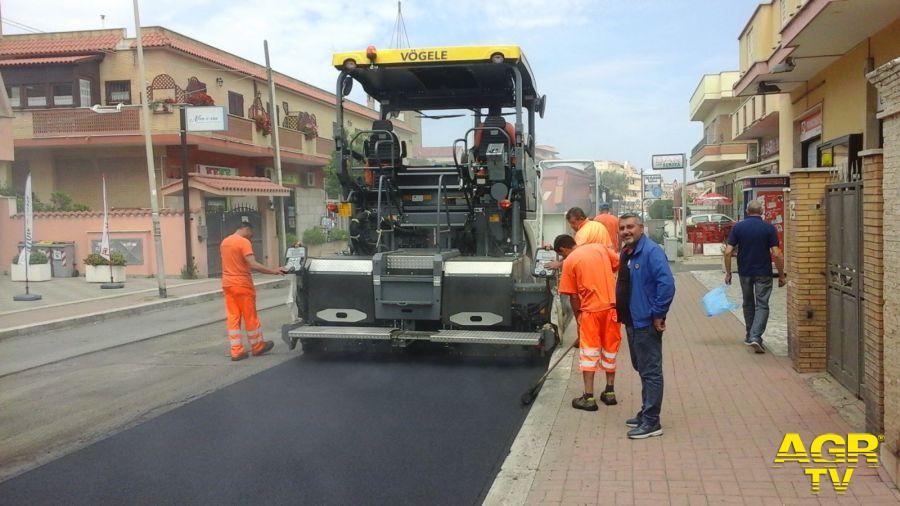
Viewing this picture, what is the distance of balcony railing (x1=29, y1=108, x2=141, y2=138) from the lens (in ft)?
75.3

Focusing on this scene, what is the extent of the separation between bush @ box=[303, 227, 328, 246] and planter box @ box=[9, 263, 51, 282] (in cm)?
1222

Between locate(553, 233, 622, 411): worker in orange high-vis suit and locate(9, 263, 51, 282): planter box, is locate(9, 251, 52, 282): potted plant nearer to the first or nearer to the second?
locate(9, 263, 51, 282): planter box

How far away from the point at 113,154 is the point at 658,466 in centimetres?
2335

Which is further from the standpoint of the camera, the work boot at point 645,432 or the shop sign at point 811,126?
the shop sign at point 811,126

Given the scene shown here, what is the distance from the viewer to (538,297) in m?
7.81

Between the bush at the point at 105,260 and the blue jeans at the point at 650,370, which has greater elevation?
the bush at the point at 105,260

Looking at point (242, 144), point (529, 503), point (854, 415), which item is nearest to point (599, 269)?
point (854, 415)

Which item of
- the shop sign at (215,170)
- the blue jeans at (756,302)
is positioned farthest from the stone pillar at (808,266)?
the shop sign at (215,170)

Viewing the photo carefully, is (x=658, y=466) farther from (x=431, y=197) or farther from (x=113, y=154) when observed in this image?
(x=113, y=154)

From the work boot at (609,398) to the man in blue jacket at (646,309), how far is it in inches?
28.0

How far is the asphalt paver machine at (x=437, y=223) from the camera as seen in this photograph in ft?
25.9

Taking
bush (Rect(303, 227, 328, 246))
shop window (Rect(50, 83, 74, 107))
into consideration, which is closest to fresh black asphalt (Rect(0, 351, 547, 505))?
shop window (Rect(50, 83, 74, 107))

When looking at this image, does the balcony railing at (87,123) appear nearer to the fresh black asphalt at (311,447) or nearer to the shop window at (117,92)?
the shop window at (117,92)

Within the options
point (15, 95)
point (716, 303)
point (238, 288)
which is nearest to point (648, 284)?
point (716, 303)
